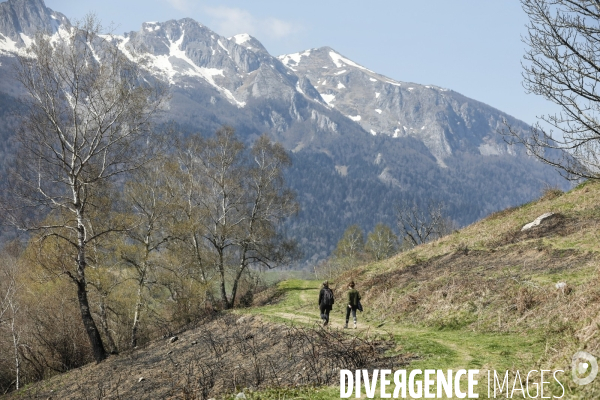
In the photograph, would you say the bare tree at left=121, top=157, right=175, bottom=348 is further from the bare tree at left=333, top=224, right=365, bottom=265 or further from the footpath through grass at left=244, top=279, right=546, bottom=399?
the bare tree at left=333, top=224, right=365, bottom=265

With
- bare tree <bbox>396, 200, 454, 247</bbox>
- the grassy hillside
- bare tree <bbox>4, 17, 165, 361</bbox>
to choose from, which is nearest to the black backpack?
the grassy hillside

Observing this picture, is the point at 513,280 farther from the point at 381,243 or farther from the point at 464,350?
the point at 381,243

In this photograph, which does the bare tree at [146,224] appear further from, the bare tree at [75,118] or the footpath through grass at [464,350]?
the footpath through grass at [464,350]

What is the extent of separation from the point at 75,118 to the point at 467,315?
19.7 metres

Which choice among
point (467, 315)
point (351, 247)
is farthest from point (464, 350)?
point (351, 247)

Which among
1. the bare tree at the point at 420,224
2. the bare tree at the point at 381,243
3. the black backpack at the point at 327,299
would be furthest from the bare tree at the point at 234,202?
the bare tree at the point at 381,243

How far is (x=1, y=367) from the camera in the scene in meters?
33.3

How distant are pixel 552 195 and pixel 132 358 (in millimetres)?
33792

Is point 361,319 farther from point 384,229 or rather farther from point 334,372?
point 384,229

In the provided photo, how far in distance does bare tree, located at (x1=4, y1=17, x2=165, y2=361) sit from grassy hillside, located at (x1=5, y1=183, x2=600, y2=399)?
26.1 ft

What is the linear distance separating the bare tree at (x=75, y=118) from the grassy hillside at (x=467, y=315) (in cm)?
795

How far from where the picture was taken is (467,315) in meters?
18.1

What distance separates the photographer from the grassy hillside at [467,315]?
11938 mm

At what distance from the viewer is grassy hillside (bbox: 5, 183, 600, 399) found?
11.9 meters
